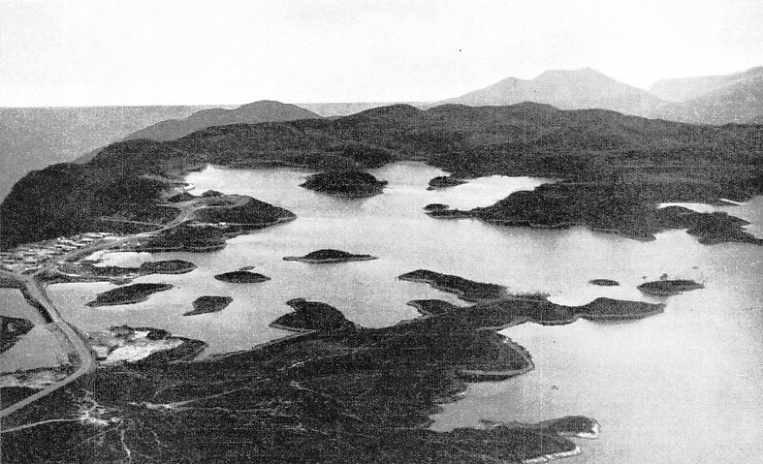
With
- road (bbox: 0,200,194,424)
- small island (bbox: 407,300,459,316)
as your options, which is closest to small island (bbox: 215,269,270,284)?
road (bbox: 0,200,194,424)

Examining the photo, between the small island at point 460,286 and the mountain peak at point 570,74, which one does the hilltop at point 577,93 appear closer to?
the mountain peak at point 570,74

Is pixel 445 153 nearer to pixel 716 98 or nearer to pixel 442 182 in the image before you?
pixel 442 182

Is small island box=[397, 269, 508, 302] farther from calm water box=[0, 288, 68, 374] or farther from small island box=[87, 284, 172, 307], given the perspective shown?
calm water box=[0, 288, 68, 374]

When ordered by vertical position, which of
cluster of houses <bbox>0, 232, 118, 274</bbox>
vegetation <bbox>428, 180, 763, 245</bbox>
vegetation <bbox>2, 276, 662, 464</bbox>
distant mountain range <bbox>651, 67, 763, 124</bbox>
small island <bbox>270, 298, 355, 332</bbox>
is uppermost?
distant mountain range <bbox>651, 67, 763, 124</bbox>

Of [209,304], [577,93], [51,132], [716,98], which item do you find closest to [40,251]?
[51,132]

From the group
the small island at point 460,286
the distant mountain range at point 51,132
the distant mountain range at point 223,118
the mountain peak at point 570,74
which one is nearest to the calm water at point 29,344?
the distant mountain range at point 51,132

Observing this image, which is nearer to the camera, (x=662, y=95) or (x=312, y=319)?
(x=312, y=319)
